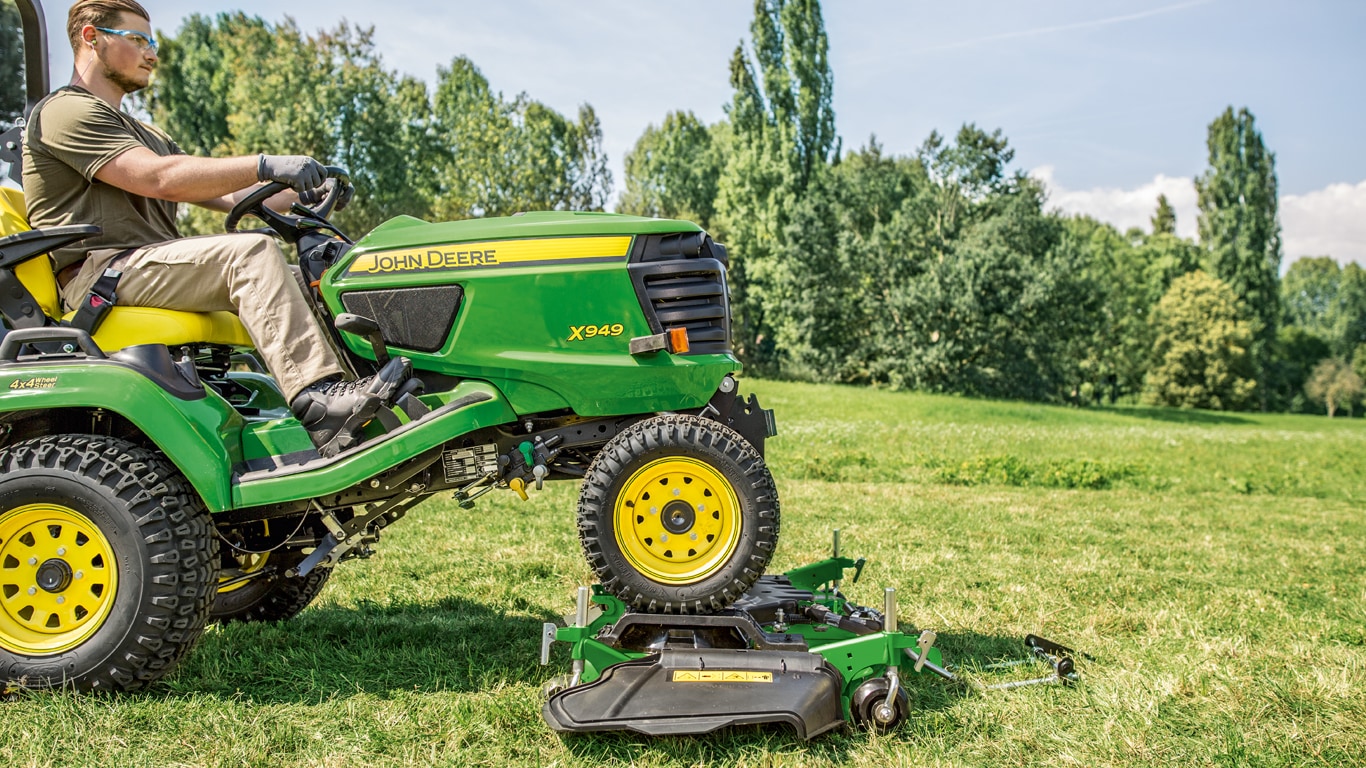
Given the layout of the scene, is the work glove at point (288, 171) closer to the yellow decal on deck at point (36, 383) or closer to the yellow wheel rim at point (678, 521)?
the yellow decal on deck at point (36, 383)

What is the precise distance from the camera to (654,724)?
301cm

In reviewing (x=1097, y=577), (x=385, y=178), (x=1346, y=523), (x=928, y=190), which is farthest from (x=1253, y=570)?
(x=928, y=190)

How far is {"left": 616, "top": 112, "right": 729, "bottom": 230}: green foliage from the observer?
162 feet

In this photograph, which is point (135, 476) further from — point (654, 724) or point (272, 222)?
point (654, 724)

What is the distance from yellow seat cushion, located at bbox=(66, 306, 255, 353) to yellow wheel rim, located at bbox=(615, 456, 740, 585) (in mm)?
1826

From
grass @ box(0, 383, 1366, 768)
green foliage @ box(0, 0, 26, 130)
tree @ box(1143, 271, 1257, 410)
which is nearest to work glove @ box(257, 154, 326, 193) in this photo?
green foliage @ box(0, 0, 26, 130)

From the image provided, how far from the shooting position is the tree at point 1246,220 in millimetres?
53812

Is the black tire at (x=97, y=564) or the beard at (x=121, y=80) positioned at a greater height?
the beard at (x=121, y=80)

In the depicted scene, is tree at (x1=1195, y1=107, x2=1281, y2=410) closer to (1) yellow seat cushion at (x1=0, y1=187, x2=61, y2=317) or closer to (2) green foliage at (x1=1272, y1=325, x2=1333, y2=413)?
(2) green foliage at (x1=1272, y1=325, x2=1333, y2=413)

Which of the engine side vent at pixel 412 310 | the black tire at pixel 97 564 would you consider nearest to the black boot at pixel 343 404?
the engine side vent at pixel 412 310

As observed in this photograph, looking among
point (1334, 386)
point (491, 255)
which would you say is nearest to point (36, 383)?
point (491, 255)

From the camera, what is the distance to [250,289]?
3463 millimetres

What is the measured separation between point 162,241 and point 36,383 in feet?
2.32

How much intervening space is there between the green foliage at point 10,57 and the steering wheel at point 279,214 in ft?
4.61
